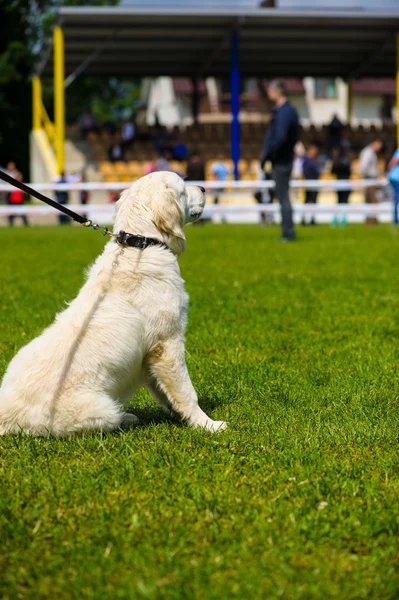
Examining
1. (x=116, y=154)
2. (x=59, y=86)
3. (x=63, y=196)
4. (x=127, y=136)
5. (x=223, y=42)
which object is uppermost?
(x=223, y=42)

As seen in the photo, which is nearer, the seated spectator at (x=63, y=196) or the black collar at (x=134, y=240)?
the black collar at (x=134, y=240)

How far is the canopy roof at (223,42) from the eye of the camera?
86.7 ft

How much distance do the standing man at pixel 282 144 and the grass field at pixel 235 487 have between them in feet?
26.7

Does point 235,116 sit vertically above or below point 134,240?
above

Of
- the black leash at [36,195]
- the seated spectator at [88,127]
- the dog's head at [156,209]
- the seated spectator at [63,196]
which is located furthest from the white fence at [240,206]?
the dog's head at [156,209]

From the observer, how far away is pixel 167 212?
4.35 metres

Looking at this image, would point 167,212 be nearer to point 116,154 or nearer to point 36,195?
point 36,195

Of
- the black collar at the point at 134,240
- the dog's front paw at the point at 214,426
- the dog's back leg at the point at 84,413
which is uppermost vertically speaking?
the black collar at the point at 134,240

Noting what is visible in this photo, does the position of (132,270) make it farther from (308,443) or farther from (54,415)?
(308,443)

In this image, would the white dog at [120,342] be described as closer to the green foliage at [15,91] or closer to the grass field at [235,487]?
the grass field at [235,487]

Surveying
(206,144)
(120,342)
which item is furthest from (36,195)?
(206,144)

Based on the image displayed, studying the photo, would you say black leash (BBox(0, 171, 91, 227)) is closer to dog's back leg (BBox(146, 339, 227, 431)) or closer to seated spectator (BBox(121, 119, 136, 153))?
dog's back leg (BBox(146, 339, 227, 431))

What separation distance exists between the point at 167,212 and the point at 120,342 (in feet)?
2.34

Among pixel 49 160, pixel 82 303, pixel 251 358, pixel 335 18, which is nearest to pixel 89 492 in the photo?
pixel 82 303
